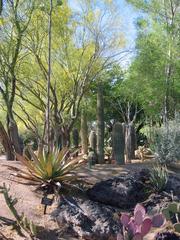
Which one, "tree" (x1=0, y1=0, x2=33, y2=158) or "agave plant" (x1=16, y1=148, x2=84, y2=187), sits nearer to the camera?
"agave plant" (x1=16, y1=148, x2=84, y2=187)

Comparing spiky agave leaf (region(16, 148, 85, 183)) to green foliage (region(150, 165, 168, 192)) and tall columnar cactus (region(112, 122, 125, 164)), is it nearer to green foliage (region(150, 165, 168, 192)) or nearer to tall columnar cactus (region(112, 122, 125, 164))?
green foliage (region(150, 165, 168, 192))

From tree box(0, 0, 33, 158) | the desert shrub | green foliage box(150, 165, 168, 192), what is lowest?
green foliage box(150, 165, 168, 192)

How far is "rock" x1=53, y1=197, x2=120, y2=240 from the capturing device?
5.89m

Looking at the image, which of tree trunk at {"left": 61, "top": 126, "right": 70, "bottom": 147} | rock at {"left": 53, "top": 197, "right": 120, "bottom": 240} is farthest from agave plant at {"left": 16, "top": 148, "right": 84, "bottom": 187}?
tree trunk at {"left": 61, "top": 126, "right": 70, "bottom": 147}

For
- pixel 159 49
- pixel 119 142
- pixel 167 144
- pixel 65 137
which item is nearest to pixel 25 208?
pixel 119 142

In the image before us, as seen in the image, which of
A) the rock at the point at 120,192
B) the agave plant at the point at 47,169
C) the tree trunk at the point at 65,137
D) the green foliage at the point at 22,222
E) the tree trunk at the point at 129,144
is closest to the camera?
the green foliage at the point at 22,222

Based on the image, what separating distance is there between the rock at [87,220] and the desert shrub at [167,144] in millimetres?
5400

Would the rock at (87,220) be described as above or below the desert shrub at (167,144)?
below

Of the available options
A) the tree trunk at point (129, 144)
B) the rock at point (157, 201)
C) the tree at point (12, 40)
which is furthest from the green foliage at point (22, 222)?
the tree trunk at point (129, 144)

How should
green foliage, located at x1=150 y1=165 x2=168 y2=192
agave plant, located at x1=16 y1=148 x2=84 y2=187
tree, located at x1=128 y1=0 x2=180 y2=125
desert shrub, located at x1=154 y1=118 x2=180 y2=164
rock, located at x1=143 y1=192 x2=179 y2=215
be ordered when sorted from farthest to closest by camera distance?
1. tree, located at x1=128 y1=0 x2=180 y2=125
2. desert shrub, located at x1=154 y1=118 x2=180 y2=164
3. green foliage, located at x1=150 y1=165 x2=168 y2=192
4. agave plant, located at x1=16 y1=148 x2=84 y2=187
5. rock, located at x1=143 y1=192 x2=179 y2=215

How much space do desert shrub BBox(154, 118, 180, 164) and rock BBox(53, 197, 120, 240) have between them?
17.7ft

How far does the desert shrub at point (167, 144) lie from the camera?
38.7 feet

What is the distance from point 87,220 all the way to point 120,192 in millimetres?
1480

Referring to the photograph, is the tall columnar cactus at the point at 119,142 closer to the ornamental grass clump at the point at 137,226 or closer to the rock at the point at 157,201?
the rock at the point at 157,201
